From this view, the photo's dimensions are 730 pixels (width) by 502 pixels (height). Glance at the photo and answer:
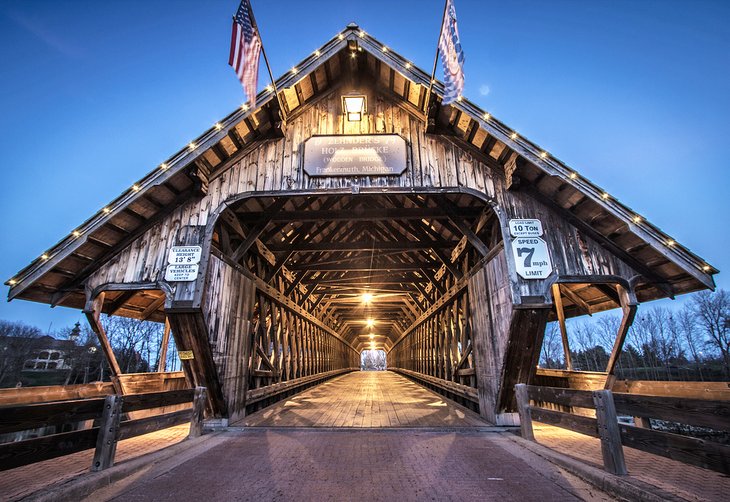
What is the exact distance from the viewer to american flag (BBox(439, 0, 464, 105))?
6.09 m

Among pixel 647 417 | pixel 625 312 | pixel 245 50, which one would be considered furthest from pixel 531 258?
pixel 245 50

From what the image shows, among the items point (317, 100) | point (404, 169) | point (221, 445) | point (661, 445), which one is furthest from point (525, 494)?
point (317, 100)

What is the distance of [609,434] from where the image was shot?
382cm

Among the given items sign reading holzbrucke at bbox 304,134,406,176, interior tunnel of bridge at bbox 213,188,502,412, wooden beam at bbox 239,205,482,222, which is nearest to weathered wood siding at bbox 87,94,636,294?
sign reading holzbrucke at bbox 304,134,406,176

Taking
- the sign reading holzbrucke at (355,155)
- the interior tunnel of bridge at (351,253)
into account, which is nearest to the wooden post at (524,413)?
the interior tunnel of bridge at (351,253)

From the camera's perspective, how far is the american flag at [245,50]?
6.12m

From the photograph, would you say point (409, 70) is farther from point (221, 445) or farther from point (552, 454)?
point (221, 445)

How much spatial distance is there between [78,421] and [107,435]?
420mm

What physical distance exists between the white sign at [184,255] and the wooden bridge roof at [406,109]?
1019 mm

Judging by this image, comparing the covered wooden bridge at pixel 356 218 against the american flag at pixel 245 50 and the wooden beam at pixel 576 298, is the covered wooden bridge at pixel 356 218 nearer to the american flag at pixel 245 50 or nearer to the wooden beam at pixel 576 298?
the american flag at pixel 245 50

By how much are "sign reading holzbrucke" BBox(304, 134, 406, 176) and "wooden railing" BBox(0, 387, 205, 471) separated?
17.0ft

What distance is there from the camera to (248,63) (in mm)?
6281

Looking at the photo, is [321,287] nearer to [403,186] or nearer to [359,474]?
[403,186]

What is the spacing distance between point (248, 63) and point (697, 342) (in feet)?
272
